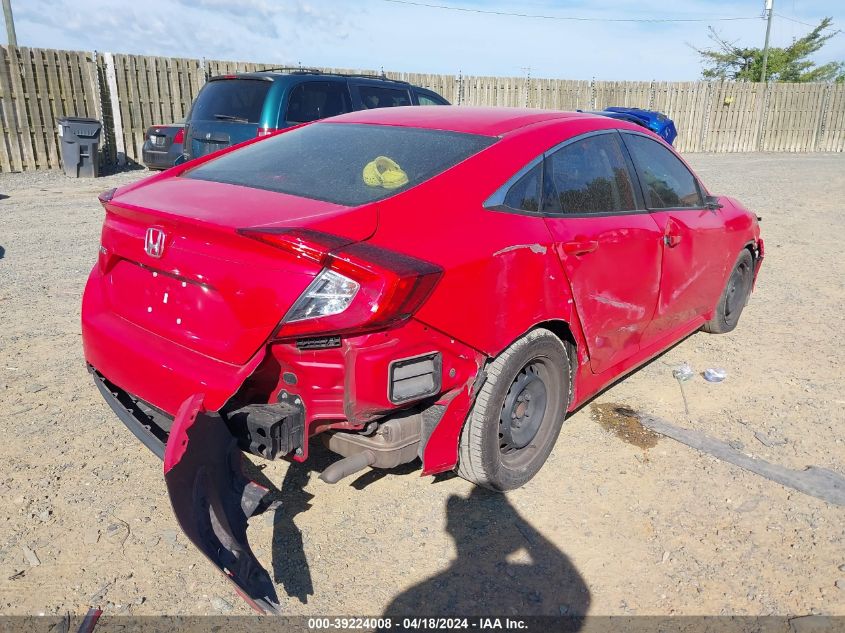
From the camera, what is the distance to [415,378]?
2.44m

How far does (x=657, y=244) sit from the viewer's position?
3.72m

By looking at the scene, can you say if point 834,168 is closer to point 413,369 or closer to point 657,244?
point 657,244

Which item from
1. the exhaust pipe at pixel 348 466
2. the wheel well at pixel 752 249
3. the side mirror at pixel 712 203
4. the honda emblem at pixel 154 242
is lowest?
the exhaust pipe at pixel 348 466

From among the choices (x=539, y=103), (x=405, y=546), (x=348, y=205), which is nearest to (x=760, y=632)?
(x=405, y=546)

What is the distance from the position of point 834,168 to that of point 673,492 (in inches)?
780

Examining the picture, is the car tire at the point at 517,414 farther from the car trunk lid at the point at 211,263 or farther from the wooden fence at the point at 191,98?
the wooden fence at the point at 191,98

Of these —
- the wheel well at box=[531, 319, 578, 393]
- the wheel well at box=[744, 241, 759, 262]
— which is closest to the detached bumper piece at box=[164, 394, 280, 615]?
the wheel well at box=[531, 319, 578, 393]

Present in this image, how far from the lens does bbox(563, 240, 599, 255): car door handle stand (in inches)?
119

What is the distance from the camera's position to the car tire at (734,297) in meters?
5.16

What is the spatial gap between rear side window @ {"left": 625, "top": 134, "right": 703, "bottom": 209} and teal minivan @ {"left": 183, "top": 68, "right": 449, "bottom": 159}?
4.92 meters

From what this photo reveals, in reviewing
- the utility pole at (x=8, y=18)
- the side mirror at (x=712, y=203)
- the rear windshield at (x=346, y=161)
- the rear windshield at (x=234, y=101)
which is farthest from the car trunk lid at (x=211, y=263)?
the utility pole at (x=8, y=18)

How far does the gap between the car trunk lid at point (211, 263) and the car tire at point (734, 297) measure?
3.63 metres

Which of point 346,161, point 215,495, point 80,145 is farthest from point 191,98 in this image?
point 215,495

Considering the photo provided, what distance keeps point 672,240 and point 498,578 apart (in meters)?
2.19
